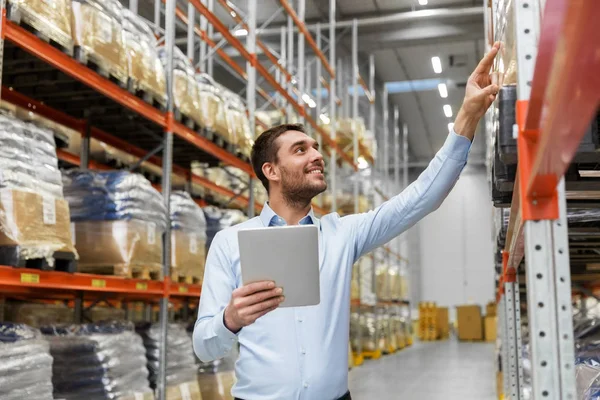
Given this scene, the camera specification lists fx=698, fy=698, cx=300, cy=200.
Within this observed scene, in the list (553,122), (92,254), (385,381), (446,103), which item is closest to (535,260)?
(553,122)

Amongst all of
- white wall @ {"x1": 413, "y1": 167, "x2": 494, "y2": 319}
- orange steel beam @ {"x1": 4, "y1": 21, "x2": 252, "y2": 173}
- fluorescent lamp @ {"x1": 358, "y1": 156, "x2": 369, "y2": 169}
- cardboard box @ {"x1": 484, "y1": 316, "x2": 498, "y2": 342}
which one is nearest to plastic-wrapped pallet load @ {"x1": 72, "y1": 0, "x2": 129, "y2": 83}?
orange steel beam @ {"x1": 4, "y1": 21, "x2": 252, "y2": 173}

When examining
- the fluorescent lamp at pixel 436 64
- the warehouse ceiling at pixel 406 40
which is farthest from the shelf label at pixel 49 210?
the fluorescent lamp at pixel 436 64

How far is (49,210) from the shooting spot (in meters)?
4.23

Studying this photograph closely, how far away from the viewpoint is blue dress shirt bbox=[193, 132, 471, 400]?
259 centimetres

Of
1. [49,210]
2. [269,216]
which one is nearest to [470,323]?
[49,210]

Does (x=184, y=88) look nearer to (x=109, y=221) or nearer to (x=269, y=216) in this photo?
(x=109, y=221)

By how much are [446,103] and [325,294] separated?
20.5 m

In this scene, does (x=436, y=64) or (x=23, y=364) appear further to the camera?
(x=436, y=64)

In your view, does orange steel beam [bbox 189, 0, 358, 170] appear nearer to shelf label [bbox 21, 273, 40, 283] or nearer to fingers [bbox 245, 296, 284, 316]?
shelf label [bbox 21, 273, 40, 283]

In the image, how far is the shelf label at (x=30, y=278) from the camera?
3908mm

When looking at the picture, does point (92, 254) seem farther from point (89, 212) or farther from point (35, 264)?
point (35, 264)

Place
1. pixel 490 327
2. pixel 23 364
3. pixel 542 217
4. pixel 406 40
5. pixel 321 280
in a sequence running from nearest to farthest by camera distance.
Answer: pixel 542 217
pixel 321 280
pixel 23 364
pixel 406 40
pixel 490 327

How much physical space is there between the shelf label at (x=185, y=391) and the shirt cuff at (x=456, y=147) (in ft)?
13.2

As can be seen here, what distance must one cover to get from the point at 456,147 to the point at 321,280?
0.74 metres
